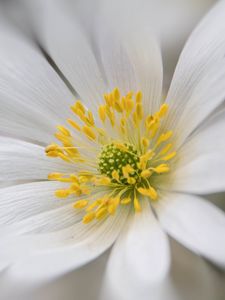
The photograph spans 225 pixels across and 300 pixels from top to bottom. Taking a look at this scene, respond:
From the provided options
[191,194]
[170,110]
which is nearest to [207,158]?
[191,194]

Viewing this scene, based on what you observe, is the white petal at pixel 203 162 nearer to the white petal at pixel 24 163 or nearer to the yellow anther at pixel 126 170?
the yellow anther at pixel 126 170

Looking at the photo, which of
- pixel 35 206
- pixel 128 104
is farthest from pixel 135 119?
pixel 35 206

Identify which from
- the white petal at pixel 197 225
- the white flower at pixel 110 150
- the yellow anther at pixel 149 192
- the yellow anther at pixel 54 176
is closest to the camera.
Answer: the white petal at pixel 197 225

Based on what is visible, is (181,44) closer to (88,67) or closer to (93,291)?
(88,67)

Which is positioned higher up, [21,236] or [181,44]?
[181,44]

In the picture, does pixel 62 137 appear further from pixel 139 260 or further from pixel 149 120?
pixel 139 260

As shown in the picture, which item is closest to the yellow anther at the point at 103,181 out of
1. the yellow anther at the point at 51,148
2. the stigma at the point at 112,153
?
the stigma at the point at 112,153
